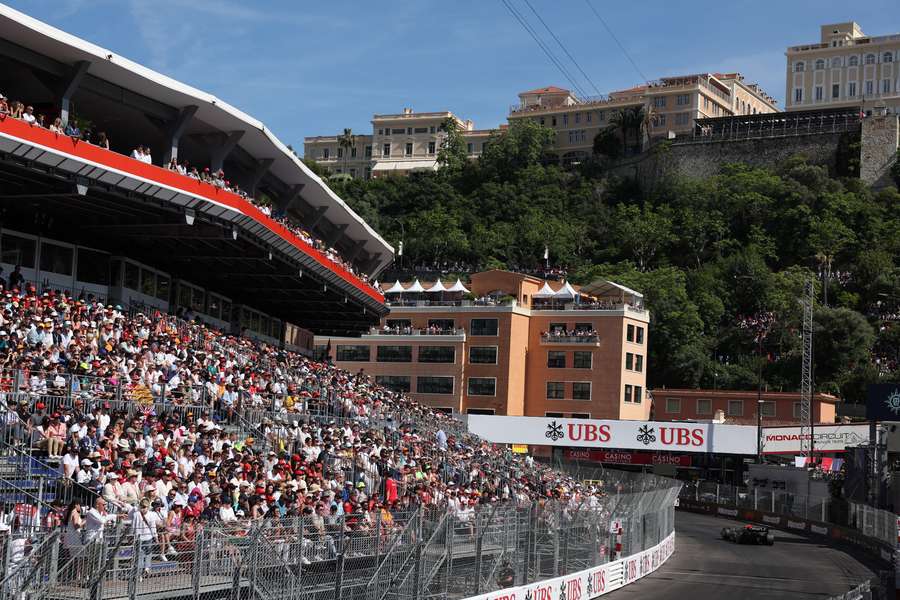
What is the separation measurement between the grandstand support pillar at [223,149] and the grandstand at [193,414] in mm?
92

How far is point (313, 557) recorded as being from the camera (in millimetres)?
15672

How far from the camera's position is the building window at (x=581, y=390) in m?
83.2

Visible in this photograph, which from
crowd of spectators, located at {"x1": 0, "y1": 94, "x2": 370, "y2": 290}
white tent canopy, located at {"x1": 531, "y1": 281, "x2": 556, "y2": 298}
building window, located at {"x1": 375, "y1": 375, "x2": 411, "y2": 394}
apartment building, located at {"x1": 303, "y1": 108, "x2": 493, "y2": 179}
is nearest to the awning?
apartment building, located at {"x1": 303, "y1": 108, "x2": 493, "y2": 179}

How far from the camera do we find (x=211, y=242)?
36188 mm

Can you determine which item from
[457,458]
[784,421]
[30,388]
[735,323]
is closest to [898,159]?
[735,323]

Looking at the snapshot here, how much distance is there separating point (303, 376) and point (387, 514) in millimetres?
22031

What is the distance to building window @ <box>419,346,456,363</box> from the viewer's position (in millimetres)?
84312

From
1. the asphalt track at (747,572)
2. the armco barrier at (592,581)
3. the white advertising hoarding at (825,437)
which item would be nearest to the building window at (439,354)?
the white advertising hoarding at (825,437)

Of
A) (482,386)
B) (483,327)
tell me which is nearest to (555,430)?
(482,386)

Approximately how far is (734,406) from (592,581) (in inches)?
2547

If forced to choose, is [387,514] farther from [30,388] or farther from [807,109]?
[807,109]

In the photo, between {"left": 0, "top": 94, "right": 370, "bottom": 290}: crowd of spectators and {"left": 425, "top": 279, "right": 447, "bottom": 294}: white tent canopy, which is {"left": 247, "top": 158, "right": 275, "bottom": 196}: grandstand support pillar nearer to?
{"left": 0, "top": 94, "right": 370, "bottom": 290}: crowd of spectators

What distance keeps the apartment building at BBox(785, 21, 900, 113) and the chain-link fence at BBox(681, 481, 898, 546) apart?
4340 inches

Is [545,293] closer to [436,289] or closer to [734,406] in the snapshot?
[436,289]
